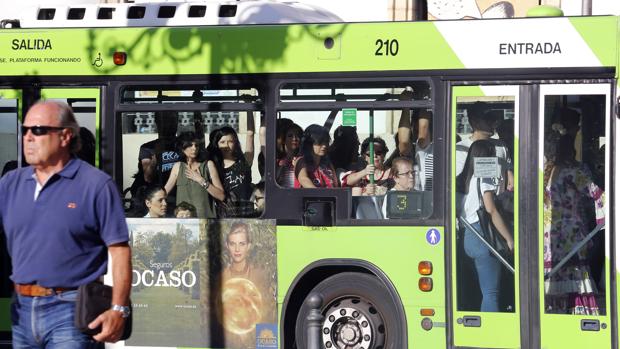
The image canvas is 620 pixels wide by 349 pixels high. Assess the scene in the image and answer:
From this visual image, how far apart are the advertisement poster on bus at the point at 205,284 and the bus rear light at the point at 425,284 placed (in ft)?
3.76

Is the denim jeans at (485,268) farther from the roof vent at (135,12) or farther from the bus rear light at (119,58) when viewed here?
the roof vent at (135,12)

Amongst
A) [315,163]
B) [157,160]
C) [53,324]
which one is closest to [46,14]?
[157,160]

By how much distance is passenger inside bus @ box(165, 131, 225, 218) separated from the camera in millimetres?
9836

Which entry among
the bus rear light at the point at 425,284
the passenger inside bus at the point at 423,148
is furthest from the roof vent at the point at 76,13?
the bus rear light at the point at 425,284

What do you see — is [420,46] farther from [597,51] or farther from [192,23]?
[192,23]

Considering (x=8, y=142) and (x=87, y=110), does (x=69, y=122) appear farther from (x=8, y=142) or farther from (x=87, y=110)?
(x=8, y=142)

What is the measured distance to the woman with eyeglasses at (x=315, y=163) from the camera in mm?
9648

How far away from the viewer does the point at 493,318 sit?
30.4 ft

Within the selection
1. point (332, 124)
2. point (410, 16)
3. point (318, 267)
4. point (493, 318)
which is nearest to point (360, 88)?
point (332, 124)

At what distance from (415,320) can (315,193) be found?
1229mm

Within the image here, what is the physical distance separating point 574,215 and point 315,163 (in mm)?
2011

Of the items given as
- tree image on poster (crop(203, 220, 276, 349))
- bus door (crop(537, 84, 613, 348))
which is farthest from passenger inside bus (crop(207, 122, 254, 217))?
bus door (crop(537, 84, 613, 348))

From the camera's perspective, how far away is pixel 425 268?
9.35 metres

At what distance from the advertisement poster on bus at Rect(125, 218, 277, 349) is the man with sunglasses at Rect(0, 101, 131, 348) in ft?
13.6
